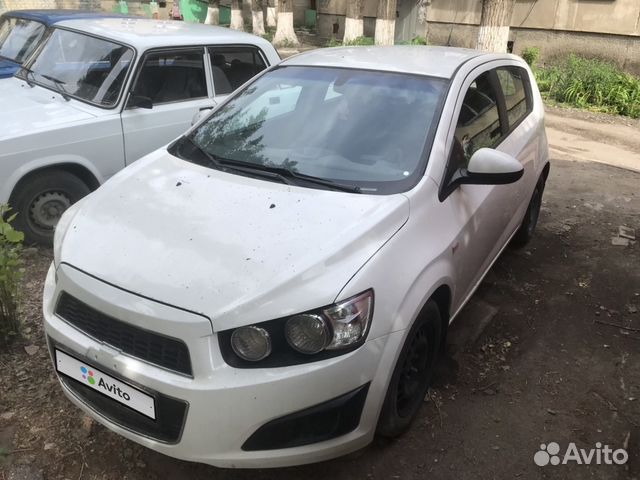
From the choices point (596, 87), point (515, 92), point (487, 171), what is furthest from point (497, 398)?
point (596, 87)

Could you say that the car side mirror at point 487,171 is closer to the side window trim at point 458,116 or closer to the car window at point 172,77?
the side window trim at point 458,116

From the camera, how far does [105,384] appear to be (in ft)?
7.16

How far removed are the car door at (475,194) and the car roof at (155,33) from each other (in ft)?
8.49

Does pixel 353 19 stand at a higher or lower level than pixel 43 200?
higher

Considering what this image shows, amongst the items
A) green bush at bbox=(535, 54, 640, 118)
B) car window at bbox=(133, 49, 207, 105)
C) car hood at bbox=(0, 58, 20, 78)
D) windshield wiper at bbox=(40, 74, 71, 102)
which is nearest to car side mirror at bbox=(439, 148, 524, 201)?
car window at bbox=(133, 49, 207, 105)

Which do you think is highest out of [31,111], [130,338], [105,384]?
[31,111]

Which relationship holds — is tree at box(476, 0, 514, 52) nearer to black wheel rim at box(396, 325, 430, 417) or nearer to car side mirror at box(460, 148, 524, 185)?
car side mirror at box(460, 148, 524, 185)

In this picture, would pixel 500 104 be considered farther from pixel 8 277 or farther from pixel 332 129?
pixel 8 277

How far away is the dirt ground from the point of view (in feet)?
8.28

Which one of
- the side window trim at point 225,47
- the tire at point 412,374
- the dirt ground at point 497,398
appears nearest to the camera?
the tire at point 412,374

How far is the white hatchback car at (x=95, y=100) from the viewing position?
407 centimetres

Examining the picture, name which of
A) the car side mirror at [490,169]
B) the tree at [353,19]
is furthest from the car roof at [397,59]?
the tree at [353,19]

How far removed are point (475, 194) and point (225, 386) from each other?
5.99 feet

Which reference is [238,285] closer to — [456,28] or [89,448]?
[89,448]
